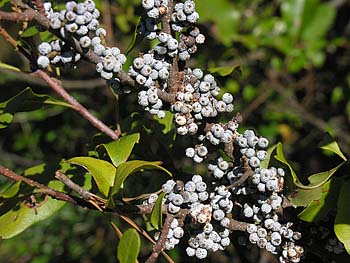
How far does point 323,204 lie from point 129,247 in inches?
12.2

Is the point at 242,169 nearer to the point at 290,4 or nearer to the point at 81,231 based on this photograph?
the point at 290,4

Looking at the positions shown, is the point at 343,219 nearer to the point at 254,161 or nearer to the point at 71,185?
the point at 254,161

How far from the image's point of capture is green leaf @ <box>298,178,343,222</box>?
3.09 feet

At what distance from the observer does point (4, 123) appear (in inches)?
43.6

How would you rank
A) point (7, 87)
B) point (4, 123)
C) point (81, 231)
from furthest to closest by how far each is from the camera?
1. point (7, 87)
2. point (81, 231)
3. point (4, 123)

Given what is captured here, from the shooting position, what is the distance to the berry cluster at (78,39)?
0.85m

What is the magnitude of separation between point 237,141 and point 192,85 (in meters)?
0.11

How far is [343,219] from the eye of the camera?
93 centimetres

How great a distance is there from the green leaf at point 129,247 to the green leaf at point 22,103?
0.34 metres

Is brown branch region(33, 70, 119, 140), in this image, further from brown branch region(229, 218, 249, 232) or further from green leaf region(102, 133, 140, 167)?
brown branch region(229, 218, 249, 232)

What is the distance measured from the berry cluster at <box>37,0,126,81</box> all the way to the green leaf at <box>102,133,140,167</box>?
0.54ft

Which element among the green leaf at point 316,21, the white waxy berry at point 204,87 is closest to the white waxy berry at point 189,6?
the white waxy berry at point 204,87

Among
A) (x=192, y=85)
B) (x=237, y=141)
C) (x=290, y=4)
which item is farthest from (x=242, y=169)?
(x=290, y=4)

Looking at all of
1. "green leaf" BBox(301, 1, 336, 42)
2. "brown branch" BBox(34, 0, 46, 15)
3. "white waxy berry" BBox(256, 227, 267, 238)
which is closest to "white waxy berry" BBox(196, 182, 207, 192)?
"white waxy berry" BBox(256, 227, 267, 238)
